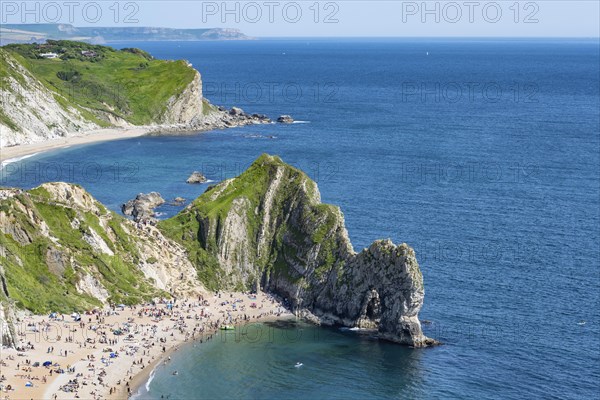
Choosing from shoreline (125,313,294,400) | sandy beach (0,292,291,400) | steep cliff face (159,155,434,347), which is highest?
steep cliff face (159,155,434,347)

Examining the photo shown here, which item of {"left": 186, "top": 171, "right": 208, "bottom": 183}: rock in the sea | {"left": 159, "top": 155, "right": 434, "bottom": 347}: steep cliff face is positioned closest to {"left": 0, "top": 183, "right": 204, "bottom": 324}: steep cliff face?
{"left": 159, "top": 155, "right": 434, "bottom": 347}: steep cliff face

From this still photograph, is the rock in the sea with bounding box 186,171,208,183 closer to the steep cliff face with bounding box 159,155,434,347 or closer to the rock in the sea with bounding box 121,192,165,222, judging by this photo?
the rock in the sea with bounding box 121,192,165,222

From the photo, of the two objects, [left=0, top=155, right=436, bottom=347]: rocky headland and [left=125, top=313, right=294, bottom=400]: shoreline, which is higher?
[left=0, top=155, right=436, bottom=347]: rocky headland

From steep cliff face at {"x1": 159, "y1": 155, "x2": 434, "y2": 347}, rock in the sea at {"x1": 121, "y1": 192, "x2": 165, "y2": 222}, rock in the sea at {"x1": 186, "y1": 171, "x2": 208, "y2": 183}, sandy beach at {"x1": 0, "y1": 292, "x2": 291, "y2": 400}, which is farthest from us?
rock in the sea at {"x1": 186, "y1": 171, "x2": 208, "y2": 183}

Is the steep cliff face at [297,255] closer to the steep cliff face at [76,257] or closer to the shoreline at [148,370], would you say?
the steep cliff face at [76,257]

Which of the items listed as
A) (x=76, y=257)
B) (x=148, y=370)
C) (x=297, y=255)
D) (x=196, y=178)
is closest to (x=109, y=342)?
(x=148, y=370)

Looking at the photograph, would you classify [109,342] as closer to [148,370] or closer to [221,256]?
[148,370]

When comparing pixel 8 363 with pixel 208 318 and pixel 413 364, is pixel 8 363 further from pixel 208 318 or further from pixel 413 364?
pixel 413 364
